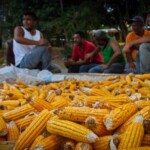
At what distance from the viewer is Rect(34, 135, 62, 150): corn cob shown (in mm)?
2404

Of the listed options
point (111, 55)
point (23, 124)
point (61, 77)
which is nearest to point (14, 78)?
point (61, 77)

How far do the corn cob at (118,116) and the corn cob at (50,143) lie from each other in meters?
0.34

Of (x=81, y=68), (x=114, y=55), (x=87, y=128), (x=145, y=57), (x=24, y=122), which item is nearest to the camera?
(x=87, y=128)

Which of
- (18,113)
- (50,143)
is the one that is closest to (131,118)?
(50,143)

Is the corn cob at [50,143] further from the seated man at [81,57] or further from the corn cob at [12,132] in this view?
the seated man at [81,57]

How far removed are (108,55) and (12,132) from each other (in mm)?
5333

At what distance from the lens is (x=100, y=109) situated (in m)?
2.63

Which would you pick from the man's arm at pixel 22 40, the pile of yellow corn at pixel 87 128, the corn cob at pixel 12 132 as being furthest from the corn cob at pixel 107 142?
the man's arm at pixel 22 40

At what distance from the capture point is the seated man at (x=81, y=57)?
8289 millimetres

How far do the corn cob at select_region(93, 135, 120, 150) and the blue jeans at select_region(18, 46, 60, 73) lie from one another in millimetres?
5398

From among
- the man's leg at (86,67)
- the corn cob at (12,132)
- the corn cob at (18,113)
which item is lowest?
the man's leg at (86,67)

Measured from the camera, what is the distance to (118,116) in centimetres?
248

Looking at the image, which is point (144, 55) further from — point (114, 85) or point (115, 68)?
point (114, 85)

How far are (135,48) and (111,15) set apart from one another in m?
9.98
